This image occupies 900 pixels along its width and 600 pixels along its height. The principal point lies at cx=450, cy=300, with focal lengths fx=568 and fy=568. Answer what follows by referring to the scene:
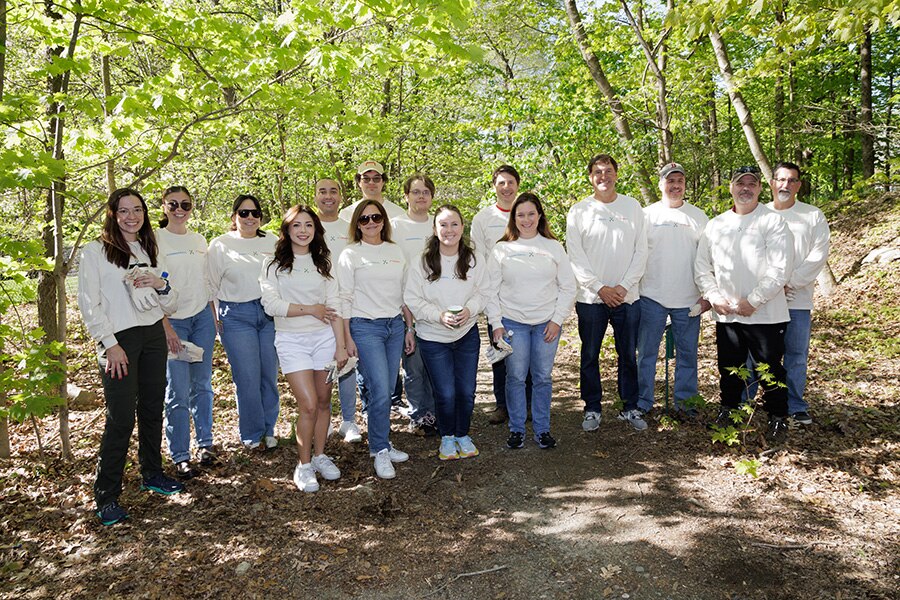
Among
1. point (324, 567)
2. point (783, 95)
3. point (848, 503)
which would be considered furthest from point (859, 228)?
point (324, 567)

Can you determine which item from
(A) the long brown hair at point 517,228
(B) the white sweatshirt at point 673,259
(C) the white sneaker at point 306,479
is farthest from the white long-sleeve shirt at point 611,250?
(C) the white sneaker at point 306,479

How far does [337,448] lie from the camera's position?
530 cm

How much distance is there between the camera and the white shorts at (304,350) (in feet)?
14.4

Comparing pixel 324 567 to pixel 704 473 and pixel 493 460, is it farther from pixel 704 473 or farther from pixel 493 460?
pixel 704 473

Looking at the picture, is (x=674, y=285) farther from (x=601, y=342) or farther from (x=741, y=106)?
(x=741, y=106)

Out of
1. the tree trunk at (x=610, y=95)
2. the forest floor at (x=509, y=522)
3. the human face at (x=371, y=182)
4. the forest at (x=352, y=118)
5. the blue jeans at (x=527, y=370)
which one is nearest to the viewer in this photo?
the forest floor at (x=509, y=522)

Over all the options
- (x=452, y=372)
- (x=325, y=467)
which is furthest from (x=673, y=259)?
(x=325, y=467)

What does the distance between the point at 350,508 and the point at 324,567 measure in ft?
2.23

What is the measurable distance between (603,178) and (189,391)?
163 inches

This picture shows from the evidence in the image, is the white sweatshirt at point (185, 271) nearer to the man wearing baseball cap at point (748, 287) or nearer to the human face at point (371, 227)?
the human face at point (371, 227)

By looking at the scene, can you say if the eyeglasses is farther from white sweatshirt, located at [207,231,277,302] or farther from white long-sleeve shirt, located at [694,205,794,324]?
white long-sleeve shirt, located at [694,205,794,324]

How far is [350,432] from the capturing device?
5.51 meters

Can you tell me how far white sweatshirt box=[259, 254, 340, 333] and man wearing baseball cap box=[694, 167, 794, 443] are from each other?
330 centimetres

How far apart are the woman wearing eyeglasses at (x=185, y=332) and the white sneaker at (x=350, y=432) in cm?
120
